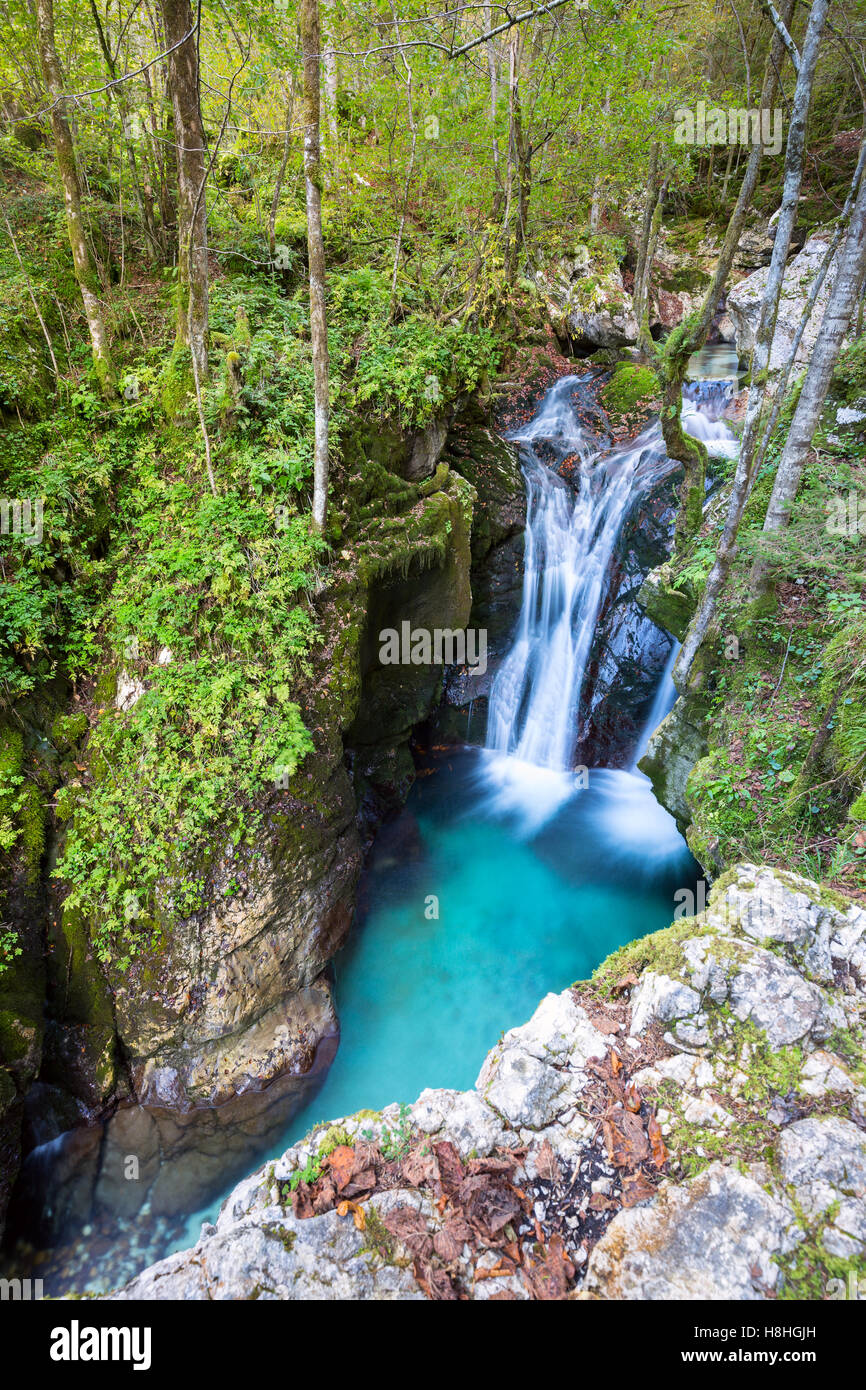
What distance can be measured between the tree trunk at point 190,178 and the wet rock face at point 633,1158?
7958 millimetres

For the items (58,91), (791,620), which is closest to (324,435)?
(58,91)

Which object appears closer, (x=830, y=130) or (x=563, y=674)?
(x=563, y=674)

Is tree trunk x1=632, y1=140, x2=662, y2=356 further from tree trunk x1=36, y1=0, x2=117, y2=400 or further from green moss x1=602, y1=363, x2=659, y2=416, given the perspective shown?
tree trunk x1=36, y1=0, x2=117, y2=400

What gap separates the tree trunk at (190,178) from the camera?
20.8 feet

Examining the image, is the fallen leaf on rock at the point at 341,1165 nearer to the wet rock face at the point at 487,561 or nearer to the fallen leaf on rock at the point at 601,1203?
the fallen leaf on rock at the point at 601,1203

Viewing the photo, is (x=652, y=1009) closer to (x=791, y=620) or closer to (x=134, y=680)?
(x=791, y=620)

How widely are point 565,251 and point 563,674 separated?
41.2 feet

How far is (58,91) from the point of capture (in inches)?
244

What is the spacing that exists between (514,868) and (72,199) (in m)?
11.4

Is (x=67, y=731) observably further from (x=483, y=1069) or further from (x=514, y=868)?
(x=514, y=868)
